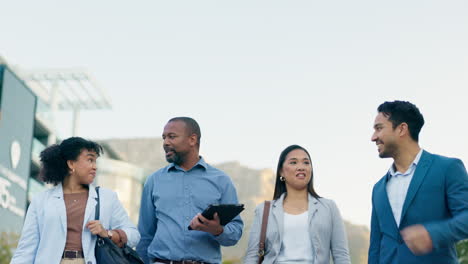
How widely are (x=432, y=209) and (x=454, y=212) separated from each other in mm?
188

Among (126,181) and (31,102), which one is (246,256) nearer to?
(31,102)

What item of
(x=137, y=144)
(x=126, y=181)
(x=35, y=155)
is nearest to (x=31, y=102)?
(x=35, y=155)

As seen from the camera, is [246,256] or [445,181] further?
[246,256]

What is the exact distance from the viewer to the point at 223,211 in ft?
20.6

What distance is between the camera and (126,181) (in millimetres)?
59250

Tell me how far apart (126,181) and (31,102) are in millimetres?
15718

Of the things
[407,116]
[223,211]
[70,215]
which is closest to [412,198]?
[407,116]

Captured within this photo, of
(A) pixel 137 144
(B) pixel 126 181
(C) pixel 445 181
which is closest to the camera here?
(C) pixel 445 181

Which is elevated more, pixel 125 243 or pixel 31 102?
pixel 31 102

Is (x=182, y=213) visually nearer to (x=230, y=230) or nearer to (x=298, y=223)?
(x=230, y=230)

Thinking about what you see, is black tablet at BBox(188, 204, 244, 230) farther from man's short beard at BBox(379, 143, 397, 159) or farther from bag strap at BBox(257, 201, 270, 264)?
man's short beard at BBox(379, 143, 397, 159)

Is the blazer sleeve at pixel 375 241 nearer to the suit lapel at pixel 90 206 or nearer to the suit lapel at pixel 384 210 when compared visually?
the suit lapel at pixel 384 210

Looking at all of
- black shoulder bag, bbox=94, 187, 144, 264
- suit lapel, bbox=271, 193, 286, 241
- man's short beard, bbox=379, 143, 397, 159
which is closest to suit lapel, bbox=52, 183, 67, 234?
black shoulder bag, bbox=94, 187, 144, 264

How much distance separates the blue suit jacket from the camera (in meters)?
5.35
